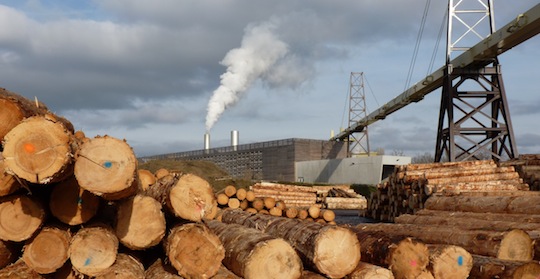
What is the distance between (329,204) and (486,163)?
30.4 feet

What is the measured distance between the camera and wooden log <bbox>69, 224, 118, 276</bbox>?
492 cm

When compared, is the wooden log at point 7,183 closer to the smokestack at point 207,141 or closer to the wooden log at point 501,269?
the wooden log at point 501,269

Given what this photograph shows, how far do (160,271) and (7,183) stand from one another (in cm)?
184

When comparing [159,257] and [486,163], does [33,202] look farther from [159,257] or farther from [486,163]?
[486,163]

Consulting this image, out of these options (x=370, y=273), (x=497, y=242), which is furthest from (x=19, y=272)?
(x=497, y=242)

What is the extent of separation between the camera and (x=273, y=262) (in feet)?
17.1

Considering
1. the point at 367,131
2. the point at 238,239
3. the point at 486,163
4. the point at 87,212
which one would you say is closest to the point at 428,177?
the point at 486,163

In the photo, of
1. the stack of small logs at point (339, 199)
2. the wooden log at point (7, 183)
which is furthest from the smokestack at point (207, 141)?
the wooden log at point (7, 183)

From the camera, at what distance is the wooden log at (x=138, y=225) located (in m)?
5.16

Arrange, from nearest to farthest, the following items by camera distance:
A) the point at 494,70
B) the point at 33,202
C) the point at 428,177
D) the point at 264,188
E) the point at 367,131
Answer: the point at 33,202 → the point at 428,177 → the point at 264,188 → the point at 494,70 → the point at 367,131

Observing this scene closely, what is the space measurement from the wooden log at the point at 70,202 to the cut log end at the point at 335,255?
8.31 ft

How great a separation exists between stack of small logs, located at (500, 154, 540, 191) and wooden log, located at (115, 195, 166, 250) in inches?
549

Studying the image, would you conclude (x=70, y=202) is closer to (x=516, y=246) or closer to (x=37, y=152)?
(x=37, y=152)

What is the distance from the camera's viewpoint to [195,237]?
512cm
